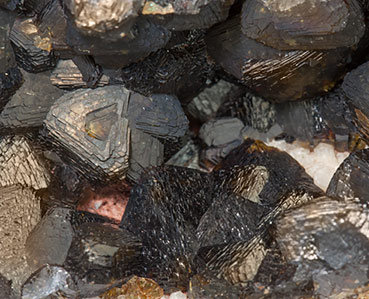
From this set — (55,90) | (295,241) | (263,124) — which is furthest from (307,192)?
(55,90)

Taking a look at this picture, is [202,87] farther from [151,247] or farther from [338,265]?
[338,265]

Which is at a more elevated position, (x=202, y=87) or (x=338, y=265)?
(x=202, y=87)

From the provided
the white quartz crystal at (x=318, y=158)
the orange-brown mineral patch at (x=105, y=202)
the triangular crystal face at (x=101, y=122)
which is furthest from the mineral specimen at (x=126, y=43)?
the white quartz crystal at (x=318, y=158)

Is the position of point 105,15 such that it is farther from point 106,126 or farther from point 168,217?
point 168,217

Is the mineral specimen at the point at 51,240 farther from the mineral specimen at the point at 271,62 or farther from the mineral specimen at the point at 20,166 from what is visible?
the mineral specimen at the point at 271,62

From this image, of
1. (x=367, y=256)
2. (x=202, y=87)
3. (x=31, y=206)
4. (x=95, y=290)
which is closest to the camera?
(x=367, y=256)

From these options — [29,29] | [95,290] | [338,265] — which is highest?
[29,29]
